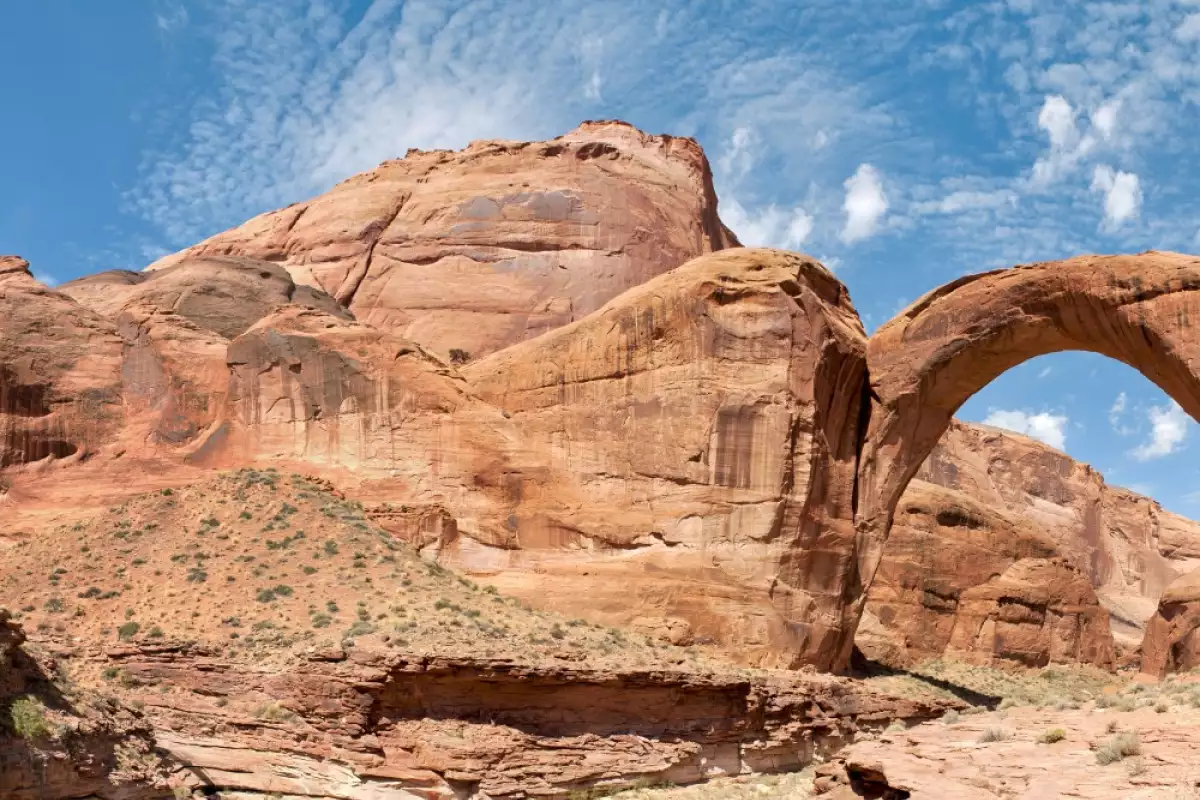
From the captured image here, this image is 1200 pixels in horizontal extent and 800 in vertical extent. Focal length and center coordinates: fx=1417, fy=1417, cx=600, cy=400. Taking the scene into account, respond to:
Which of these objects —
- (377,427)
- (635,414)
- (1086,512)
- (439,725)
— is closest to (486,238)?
(377,427)

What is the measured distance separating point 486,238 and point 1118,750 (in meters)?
34.0

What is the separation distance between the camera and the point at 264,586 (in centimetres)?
2898

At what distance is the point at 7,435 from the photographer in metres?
33.9

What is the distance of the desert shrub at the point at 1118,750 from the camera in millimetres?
20234

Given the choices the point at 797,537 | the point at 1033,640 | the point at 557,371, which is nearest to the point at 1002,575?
the point at 1033,640

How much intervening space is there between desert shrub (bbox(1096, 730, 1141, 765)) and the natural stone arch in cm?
1056

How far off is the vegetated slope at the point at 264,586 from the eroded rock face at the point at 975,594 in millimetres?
15986

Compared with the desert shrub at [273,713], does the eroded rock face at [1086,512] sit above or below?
above

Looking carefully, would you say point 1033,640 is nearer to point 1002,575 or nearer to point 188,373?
point 1002,575

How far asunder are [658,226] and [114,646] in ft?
102

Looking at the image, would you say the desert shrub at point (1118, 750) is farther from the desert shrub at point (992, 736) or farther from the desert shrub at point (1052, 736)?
the desert shrub at point (992, 736)

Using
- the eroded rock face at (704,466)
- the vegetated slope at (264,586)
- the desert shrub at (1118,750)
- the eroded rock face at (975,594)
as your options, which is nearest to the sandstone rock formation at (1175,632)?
the eroded rock face at (975,594)

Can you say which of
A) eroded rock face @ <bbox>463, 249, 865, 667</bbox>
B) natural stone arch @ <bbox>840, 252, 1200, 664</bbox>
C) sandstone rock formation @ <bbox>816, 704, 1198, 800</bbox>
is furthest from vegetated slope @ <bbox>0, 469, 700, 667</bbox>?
natural stone arch @ <bbox>840, 252, 1200, 664</bbox>

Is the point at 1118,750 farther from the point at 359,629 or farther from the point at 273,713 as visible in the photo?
the point at 273,713
